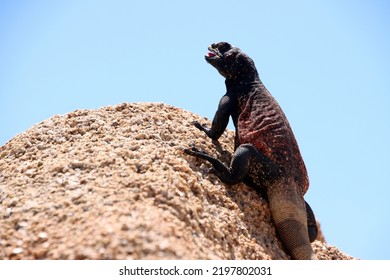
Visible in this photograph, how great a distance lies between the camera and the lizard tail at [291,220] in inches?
212

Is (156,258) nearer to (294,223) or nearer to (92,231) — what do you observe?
(92,231)

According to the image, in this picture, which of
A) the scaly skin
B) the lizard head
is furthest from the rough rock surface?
the lizard head

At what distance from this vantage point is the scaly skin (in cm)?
549

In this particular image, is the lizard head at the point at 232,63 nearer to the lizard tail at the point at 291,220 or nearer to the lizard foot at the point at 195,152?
the lizard foot at the point at 195,152

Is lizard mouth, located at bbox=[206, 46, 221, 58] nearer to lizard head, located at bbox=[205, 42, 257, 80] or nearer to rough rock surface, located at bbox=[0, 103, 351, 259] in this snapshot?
lizard head, located at bbox=[205, 42, 257, 80]

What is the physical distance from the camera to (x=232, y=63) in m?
6.57

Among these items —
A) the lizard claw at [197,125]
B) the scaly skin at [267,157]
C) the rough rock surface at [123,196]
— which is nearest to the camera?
the rough rock surface at [123,196]

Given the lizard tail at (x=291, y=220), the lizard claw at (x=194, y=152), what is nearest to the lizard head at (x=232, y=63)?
the lizard claw at (x=194, y=152)

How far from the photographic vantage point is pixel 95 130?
579 centimetres

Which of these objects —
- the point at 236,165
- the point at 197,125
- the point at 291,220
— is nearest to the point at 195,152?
the point at 236,165

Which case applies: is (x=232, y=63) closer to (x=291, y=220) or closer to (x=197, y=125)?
(x=197, y=125)

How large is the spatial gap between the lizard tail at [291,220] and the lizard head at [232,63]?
1795mm

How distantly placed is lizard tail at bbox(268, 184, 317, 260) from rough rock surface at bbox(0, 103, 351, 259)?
0.12 meters
